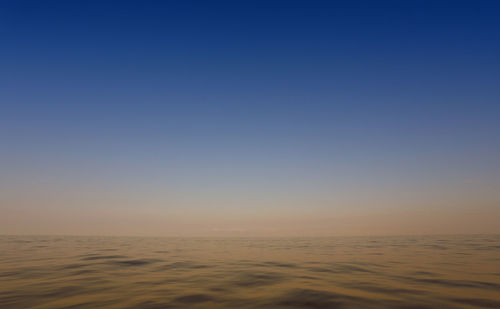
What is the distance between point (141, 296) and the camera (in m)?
5.86

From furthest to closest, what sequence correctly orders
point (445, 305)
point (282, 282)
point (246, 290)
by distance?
1. point (282, 282)
2. point (246, 290)
3. point (445, 305)

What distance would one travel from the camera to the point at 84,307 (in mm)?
5109

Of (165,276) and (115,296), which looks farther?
(165,276)

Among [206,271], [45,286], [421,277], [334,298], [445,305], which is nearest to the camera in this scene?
[445,305]

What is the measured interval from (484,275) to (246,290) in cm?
750

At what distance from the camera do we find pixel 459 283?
7.00 meters

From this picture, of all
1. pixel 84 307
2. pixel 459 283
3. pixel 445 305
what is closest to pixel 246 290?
pixel 84 307

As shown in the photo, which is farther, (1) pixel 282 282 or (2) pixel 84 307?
(1) pixel 282 282

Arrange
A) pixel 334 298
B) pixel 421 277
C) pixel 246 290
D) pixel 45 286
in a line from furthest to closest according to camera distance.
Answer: pixel 421 277, pixel 45 286, pixel 246 290, pixel 334 298

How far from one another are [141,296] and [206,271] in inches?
144

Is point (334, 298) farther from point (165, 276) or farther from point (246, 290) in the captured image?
point (165, 276)

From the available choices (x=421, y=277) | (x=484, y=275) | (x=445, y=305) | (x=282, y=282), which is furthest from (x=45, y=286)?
(x=484, y=275)

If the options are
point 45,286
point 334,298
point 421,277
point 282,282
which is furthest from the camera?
point 421,277

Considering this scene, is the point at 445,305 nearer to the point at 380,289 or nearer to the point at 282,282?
the point at 380,289
